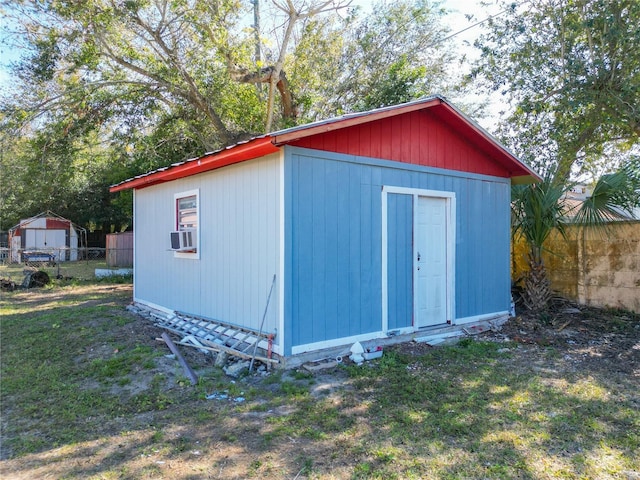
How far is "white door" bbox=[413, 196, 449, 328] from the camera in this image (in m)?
6.09

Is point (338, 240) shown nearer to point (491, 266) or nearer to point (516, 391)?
→ point (516, 391)

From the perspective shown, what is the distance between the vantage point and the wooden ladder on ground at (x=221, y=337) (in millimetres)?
4949

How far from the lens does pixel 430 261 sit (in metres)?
6.30

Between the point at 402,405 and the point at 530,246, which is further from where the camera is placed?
the point at 530,246

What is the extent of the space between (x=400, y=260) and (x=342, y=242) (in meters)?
1.02

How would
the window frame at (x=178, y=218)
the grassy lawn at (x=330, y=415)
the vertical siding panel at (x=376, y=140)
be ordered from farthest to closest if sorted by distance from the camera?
the window frame at (x=178, y=218)
the vertical siding panel at (x=376, y=140)
the grassy lawn at (x=330, y=415)

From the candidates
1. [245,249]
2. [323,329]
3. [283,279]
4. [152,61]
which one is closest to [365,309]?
[323,329]

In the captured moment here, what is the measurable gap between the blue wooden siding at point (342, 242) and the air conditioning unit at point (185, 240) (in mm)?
2406

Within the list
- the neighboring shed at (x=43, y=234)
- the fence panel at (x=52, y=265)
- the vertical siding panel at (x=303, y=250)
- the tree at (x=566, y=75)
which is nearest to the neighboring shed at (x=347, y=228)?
the vertical siding panel at (x=303, y=250)

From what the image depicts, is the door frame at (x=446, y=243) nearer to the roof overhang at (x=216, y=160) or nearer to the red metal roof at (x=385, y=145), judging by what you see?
the red metal roof at (x=385, y=145)

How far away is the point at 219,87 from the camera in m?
11.1

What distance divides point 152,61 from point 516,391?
1068 cm

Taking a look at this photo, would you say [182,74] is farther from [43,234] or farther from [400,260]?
[43,234]

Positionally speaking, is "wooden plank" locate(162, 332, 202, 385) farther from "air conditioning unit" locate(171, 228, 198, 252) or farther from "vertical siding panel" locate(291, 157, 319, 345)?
"air conditioning unit" locate(171, 228, 198, 252)
